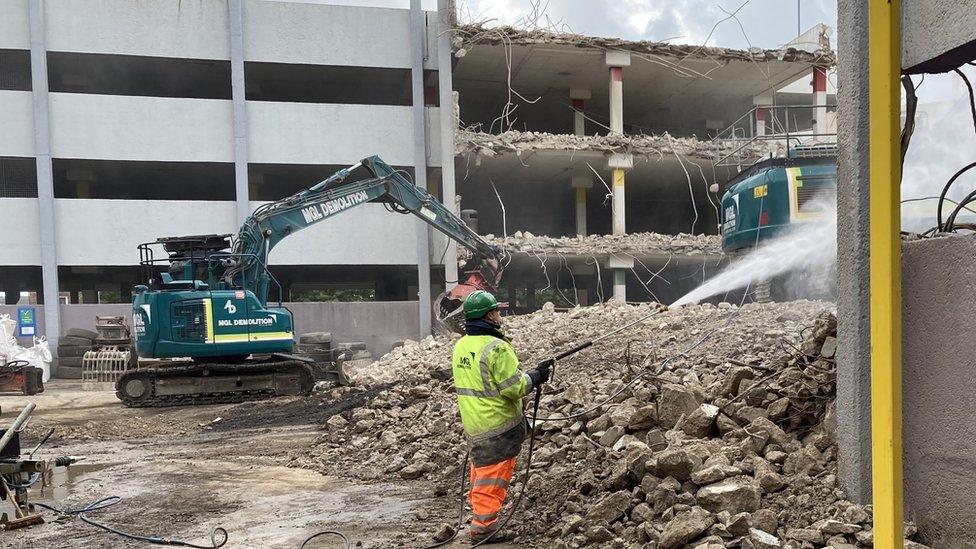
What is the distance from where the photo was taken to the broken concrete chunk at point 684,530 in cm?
376

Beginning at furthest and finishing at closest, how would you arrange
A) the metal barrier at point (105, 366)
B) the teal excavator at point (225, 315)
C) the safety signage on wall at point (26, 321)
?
the safety signage on wall at point (26, 321)
the metal barrier at point (105, 366)
the teal excavator at point (225, 315)

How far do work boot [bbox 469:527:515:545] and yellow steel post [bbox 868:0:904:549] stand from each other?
2485mm

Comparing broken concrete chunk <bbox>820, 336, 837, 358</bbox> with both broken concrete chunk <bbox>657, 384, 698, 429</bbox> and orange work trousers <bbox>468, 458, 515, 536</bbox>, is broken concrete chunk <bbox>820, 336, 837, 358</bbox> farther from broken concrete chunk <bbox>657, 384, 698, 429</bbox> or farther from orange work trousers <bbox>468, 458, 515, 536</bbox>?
orange work trousers <bbox>468, 458, 515, 536</bbox>

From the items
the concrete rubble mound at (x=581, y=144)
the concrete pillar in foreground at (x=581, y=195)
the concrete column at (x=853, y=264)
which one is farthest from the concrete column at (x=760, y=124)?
the concrete column at (x=853, y=264)

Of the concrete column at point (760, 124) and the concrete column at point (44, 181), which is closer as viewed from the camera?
the concrete column at point (44, 181)

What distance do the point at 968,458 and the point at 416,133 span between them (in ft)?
58.5

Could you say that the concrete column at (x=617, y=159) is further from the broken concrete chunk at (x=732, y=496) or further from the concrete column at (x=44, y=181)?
the broken concrete chunk at (x=732, y=496)

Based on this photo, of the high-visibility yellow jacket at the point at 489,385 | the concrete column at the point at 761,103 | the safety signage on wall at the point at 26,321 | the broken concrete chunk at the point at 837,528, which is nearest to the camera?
the broken concrete chunk at the point at 837,528

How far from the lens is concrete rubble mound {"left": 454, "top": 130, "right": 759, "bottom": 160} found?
1898 cm

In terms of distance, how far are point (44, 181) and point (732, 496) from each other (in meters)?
19.9

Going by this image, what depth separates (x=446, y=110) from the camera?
63.5ft

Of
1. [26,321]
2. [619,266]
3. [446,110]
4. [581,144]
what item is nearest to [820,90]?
[581,144]

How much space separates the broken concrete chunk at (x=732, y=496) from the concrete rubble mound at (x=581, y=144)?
15691 millimetres

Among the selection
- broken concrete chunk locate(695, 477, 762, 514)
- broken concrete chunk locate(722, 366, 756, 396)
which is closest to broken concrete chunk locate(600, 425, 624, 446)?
broken concrete chunk locate(722, 366, 756, 396)
